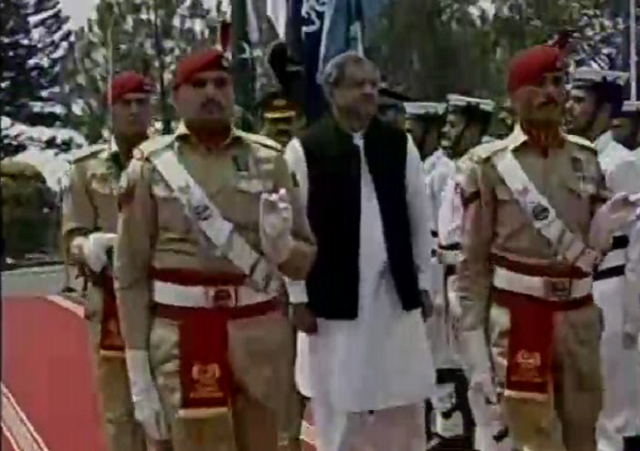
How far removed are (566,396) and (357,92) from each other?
132 centimetres

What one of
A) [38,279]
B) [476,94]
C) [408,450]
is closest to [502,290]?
[408,450]

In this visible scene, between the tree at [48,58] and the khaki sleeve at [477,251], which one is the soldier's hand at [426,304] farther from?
the tree at [48,58]

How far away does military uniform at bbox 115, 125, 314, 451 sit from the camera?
18.0 feet

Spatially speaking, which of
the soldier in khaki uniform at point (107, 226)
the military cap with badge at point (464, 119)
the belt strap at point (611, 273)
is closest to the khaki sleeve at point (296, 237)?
the soldier in khaki uniform at point (107, 226)

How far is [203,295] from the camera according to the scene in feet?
18.0

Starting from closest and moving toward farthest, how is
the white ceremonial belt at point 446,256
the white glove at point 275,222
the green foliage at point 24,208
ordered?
the white glove at point 275,222 → the green foliage at point 24,208 → the white ceremonial belt at point 446,256

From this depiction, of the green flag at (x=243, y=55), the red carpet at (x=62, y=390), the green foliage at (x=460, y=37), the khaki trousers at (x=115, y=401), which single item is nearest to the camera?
the khaki trousers at (x=115, y=401)

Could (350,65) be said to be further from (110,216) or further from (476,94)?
(476,94)

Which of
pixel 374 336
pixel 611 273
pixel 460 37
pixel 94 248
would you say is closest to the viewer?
pixel 374 336

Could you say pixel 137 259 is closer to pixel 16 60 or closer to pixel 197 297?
pixel 197 297

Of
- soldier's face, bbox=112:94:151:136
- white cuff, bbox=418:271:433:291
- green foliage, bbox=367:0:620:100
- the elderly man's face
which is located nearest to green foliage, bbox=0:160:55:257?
soldier's face, bbox=112:94:151:136

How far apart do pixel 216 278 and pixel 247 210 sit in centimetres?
24

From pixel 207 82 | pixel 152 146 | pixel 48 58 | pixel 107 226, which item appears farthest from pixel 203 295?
pixel 48 58

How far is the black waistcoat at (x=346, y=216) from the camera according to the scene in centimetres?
Result: 625
